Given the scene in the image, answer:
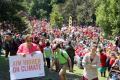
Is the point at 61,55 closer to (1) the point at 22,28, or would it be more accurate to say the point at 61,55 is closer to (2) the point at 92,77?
(2) the point at 92,77

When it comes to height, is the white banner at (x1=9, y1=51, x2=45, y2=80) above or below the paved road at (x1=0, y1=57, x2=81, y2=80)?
above

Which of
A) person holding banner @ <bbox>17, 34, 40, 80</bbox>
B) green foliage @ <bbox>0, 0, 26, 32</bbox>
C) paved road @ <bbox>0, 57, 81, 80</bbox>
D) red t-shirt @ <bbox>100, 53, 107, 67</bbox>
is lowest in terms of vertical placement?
paved road @ <bbox>0, 57, 81, 80</bbox>

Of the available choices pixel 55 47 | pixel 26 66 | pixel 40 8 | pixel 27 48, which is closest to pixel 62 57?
pixel 55 47

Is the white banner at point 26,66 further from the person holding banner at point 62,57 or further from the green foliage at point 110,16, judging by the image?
the green foliage at point 110,16

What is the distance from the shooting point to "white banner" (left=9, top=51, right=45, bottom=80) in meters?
11.8

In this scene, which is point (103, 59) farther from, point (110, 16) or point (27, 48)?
point (110, 16)

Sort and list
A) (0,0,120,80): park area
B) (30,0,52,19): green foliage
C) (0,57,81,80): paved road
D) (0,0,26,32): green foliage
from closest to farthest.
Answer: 1. (0,0,120,80): park area
2. (0,57,81,80): paved road
3. (0,0,26,32): green foliage
4. (30,0,52,19): green foliage

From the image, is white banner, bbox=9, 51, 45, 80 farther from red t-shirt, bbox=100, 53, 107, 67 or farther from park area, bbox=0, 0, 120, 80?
red t-shirt, bbox=100, 53, 107, 67

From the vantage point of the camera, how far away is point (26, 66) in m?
12.0

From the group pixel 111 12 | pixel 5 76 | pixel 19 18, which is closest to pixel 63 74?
pixel 5 76


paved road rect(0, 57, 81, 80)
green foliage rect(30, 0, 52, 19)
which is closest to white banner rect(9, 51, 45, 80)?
paved road rect(0, 57, 81, 80)

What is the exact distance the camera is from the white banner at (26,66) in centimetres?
1184

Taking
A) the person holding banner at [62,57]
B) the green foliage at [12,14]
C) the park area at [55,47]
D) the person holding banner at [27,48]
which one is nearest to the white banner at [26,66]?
the park area at [55,47]

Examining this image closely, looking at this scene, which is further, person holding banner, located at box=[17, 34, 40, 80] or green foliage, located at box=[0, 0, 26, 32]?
green foliage, located at box=[0, 0, 26, 32]
